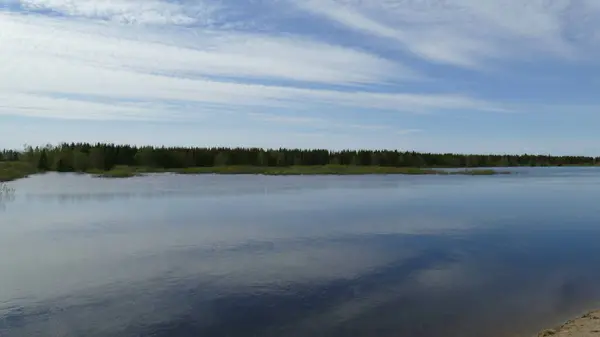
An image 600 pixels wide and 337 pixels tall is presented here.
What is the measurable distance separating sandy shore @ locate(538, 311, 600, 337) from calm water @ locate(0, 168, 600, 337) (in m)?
0.71

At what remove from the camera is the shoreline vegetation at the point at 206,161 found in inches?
5064

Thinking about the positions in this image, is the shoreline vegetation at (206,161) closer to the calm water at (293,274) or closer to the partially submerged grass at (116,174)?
the partially submerged grass at (116,174)

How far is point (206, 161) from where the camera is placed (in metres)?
155

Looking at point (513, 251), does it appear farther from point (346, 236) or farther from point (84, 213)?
point (84, 213)

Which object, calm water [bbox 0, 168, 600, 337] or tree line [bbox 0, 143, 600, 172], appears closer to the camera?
calm water [bbox 0, 168, 600, 337]

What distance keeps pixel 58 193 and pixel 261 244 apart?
40.7 meters

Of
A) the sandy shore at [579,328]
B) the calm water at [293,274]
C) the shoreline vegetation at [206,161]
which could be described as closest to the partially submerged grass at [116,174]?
the shoreline vegetation at [206,161]

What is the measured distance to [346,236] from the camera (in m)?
28.1

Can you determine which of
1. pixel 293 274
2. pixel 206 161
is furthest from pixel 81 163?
pixel 293 274

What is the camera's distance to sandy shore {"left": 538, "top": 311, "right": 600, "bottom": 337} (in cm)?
1184

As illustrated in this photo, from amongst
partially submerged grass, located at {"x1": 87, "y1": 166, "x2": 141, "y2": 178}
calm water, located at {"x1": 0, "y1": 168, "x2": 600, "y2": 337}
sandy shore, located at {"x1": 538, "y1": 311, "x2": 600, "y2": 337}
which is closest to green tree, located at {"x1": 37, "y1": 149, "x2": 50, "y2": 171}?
partially submerged grass, located at {"x1": 87, "y1": 166, "x2": 141, "y2": 178}

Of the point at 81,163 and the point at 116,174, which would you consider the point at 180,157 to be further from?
the point at 116,174

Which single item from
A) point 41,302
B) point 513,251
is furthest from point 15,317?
point 513,251

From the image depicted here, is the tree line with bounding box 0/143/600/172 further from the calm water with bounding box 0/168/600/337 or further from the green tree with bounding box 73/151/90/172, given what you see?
the calm water with bounding box 0/168/600/337
